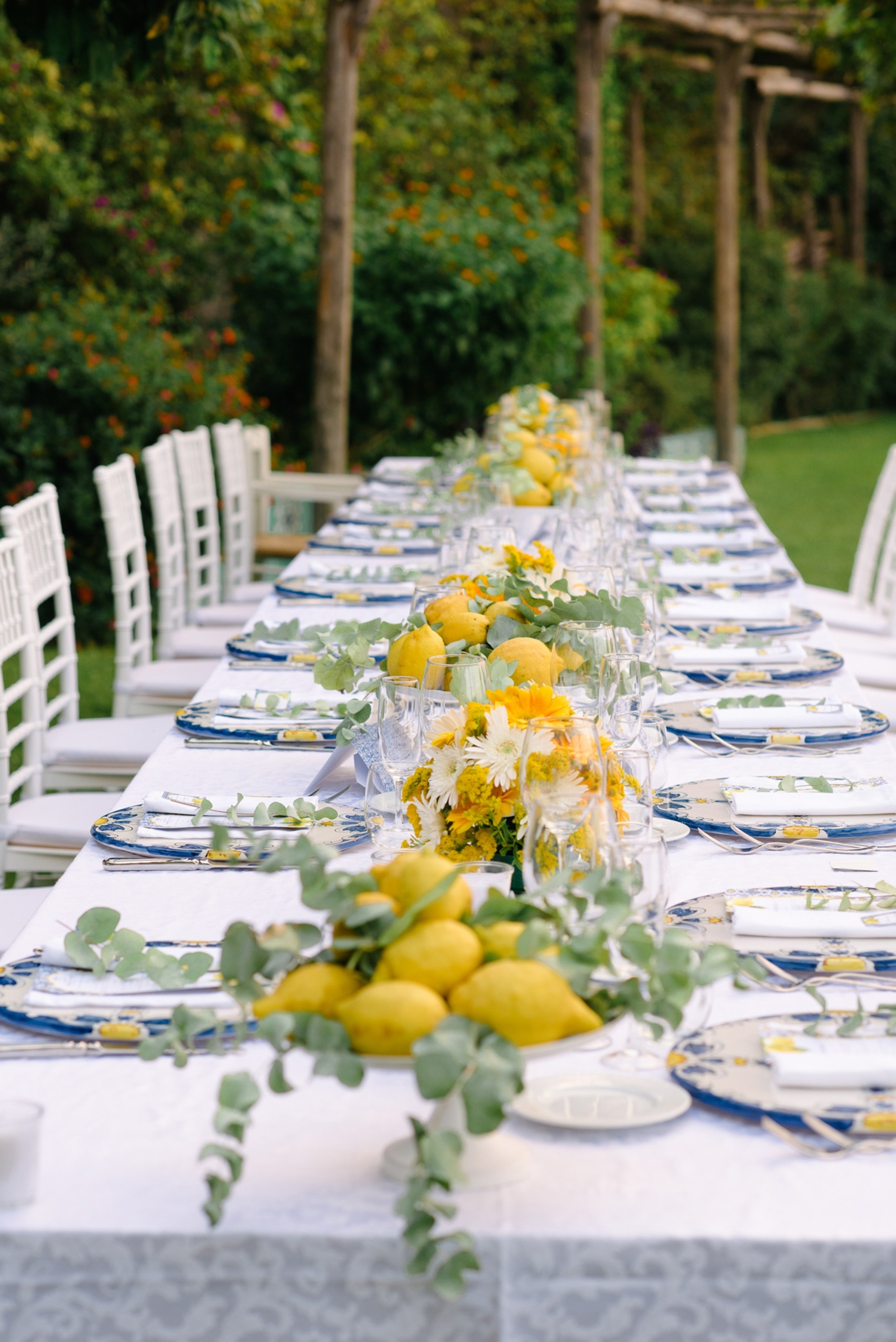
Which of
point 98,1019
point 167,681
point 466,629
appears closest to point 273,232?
point 167,681

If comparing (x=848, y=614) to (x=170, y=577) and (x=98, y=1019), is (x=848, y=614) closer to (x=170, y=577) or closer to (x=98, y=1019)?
(x=170, y=577)

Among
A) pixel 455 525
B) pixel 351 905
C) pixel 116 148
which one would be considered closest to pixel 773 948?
pixel 351 905

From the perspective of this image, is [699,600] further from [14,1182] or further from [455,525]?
[14,1182]

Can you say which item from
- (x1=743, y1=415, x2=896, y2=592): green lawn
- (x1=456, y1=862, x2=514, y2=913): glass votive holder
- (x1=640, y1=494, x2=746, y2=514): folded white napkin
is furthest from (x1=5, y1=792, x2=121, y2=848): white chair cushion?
(x1=743, y1=415, x2=896, y2=592): green lawn

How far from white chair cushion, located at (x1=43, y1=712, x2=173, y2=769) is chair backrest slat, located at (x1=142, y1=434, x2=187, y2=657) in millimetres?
923

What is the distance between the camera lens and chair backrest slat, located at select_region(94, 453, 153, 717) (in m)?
4.03

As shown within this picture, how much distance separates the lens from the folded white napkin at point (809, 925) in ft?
5.00

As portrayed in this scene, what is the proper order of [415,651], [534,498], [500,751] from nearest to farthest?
[500,751] < [415,651] < [534,498]

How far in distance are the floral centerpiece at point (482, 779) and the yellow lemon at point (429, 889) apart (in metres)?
0.40

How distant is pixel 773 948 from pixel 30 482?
5943 mm

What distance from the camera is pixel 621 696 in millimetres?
1918

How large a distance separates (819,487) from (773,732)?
40.7 ft

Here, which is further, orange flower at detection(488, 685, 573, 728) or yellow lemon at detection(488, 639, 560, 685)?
yellow lemon at detection(488, 639, 560, 685)

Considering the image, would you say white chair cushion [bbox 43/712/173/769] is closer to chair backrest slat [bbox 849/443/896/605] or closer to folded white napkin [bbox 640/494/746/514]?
folded white napkin [bbox 640/494/746/514]
